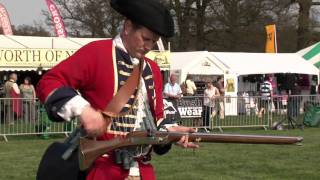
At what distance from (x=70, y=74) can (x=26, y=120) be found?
13675 millimetres

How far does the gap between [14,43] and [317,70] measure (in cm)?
1415

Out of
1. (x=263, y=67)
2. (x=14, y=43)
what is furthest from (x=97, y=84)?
(x=263, y=67)

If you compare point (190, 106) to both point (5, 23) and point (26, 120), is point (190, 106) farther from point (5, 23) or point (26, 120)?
point (5, 23)

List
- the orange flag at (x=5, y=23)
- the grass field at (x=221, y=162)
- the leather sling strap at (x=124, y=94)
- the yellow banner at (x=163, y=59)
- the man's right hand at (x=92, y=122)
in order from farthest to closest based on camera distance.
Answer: the orange flag at (x=5, y=23)
the yellow banner at (x=163, y=59)
the grass field at (x=221, y=162)
the leather sling strap at (x=124, y=94)
the man's right hand at (x=92, y=122)

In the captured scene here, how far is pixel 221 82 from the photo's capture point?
2670 cm

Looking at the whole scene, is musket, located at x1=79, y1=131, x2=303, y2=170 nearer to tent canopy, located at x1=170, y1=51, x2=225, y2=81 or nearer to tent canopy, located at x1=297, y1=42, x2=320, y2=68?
tent canopy, located at x1=170, y1=51, x2=225, y2=81

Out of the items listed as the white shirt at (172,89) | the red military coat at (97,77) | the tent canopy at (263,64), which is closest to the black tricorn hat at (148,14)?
the red military coat at (97,77)

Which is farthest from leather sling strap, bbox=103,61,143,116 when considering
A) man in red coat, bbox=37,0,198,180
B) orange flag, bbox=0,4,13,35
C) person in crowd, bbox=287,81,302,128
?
orange flag, bbox=0,4,13,35

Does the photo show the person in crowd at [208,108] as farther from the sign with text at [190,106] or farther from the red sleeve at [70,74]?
the red sleeve at [70,74]

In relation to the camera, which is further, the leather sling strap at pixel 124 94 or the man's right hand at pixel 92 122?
the leather sling strap at pixel 124 94

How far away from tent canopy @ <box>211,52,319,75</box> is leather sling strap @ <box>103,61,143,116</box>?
24.7 m

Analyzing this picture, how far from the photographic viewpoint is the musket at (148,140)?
3.40m

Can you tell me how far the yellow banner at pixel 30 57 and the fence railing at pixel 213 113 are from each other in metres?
6.14

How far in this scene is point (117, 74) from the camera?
3.68m
